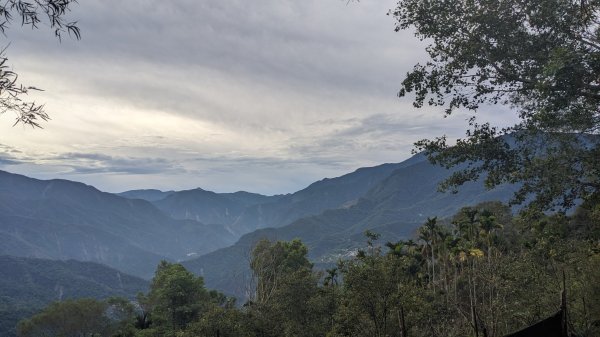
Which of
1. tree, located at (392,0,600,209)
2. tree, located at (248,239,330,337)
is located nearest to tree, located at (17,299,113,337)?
tree, located at (248,239,330,337)

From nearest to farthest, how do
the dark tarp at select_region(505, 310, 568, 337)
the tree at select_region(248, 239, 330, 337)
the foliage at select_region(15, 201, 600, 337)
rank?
the dark tarp at select_region(505, 310, 568, 337) → the foliage at select_region(15, 201, 600, 337) → the tree at select_region(248, 239, 330, 337)

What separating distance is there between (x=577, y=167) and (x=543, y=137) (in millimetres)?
1345

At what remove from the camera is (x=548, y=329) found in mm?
8406

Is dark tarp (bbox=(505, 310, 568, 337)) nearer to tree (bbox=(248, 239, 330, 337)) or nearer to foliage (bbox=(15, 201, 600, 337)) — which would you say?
foliage (bbox=(15, 201, 600, 337))

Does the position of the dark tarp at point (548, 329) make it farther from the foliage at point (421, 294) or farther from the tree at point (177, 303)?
the tree at point (177, 303)

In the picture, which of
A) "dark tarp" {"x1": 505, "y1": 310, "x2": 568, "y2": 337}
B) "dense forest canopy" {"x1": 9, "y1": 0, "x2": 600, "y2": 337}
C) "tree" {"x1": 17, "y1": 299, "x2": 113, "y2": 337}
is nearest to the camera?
"dark tarp" {"x1": 505, "y1": 310, "x2": 568, "y2": 337}

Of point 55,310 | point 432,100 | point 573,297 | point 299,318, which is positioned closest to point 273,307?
point 299,318

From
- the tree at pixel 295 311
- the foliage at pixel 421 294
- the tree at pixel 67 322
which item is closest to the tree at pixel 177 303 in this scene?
the foliage at pixel 421 294

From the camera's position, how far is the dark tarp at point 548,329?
8.37 metres

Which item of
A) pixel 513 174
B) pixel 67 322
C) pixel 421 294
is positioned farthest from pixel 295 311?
pixel 67 322

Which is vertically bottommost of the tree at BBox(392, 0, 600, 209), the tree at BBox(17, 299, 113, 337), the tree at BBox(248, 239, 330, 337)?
the tree at BBox(17, 299, 113, 337)

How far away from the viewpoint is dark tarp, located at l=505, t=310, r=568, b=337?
27.5ft

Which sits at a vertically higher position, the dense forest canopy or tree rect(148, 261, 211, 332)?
the dense forest canopy

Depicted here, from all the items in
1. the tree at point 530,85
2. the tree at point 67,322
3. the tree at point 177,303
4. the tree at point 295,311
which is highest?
the tree at point 530,85
